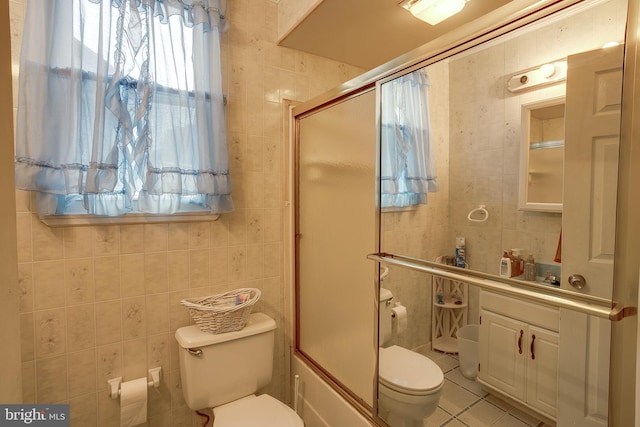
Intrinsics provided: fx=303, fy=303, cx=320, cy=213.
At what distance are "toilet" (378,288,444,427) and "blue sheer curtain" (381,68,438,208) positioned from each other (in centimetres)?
40

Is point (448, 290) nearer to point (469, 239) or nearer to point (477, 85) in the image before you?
point (469, 239)

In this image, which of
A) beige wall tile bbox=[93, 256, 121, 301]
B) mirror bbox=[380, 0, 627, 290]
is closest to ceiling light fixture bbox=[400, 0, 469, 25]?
mirror bbox=[380, 0, 627, 290]

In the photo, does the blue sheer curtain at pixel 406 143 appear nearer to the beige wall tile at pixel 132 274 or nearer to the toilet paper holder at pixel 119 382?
the beige wall tile at pixel 132 274

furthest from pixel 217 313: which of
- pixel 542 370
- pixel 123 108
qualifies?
pixel 542 370

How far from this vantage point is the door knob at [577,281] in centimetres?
73

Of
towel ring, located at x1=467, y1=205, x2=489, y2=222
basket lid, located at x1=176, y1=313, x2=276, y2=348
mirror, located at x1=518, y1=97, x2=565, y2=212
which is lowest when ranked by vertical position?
basket lid, located at x1=176, y1=313, x2=276, y2=348

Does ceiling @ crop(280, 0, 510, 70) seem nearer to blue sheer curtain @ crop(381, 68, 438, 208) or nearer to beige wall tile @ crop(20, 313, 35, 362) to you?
blue sheer curtain @ crop(381, 68, 438, 208)

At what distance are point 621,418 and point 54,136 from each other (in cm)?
181

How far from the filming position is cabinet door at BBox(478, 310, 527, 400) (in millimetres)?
879

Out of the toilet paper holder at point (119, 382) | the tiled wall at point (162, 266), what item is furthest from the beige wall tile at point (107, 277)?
the toilet paper holder at point (119, 382)

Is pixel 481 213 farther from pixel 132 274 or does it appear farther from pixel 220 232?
pixel 132 274

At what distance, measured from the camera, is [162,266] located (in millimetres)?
1438

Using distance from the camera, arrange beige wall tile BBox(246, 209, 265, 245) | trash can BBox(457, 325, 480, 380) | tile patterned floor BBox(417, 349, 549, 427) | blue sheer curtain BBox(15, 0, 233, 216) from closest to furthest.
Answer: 1. tile patterned floor BBox(417, 349, 549, 427)
2. trash can BBox(457, 325, 480, 380)
3. blue sheer curtain BBox(15, 0, 233, 216)
4. beige wall tile BBox(246, 209, 265, 245)

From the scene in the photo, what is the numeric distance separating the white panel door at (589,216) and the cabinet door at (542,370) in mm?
24
